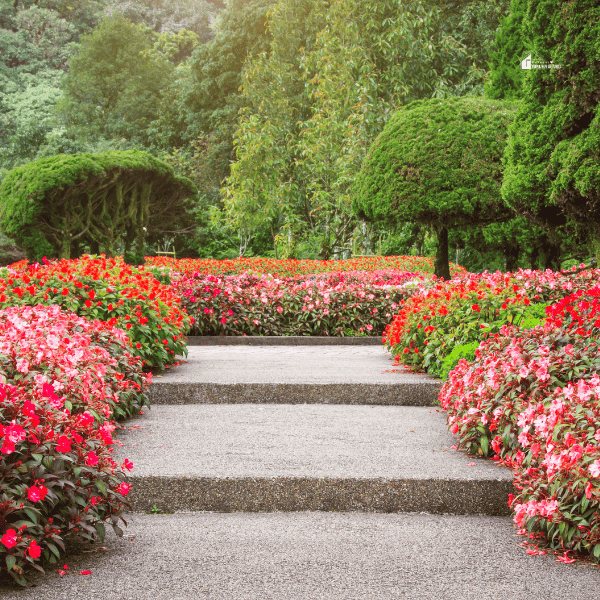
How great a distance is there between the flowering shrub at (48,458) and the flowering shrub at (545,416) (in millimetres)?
1778

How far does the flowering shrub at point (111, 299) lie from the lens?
16.9ft

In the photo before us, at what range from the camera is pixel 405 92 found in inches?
630

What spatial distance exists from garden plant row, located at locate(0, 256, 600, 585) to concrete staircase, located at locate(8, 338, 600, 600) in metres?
0.16

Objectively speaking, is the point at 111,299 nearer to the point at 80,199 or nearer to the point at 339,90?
the point at 80,199

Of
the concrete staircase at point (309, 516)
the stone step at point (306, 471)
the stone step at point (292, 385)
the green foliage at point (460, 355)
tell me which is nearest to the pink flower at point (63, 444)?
the concrete staircase at point (309, 516)

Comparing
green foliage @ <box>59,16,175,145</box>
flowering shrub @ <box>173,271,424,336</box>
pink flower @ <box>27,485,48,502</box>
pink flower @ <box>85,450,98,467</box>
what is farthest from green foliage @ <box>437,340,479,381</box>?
green foliage @ <box>59,16,175,145</box>

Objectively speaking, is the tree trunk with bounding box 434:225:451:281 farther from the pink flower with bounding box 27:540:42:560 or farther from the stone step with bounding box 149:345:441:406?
the pink flower with bounding box 27:540:42:560

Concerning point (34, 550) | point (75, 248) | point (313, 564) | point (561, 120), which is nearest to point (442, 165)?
point (561, 120)

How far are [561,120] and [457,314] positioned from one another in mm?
2108

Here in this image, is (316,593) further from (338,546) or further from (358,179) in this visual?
(358,179)

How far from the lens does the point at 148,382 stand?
457 cm

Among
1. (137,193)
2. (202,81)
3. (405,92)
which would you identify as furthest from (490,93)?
(202,81)

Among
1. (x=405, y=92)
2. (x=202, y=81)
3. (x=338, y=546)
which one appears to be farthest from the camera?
(x=202, y=81)

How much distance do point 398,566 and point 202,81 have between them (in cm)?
2582
